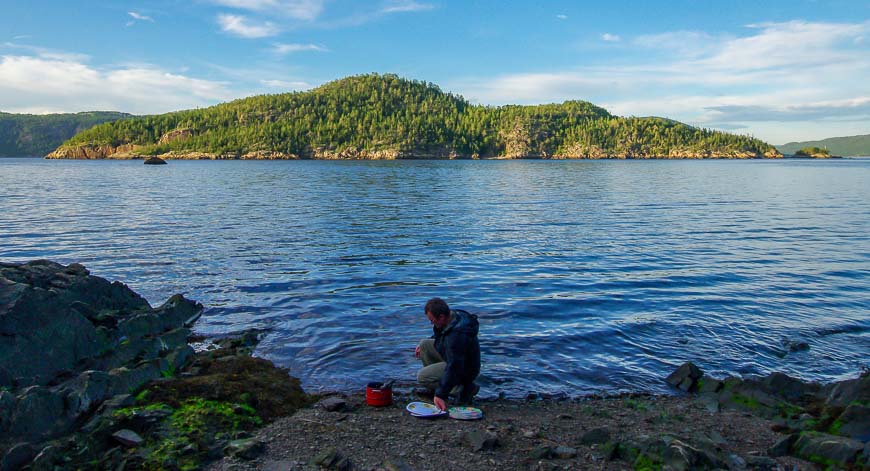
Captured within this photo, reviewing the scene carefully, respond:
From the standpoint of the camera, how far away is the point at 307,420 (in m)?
8.74

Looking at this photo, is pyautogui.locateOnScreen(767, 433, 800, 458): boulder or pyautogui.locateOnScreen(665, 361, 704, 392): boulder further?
pyautogui.locateOnScreen(665, 361, 704, 392): boulder

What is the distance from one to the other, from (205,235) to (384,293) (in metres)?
15.4

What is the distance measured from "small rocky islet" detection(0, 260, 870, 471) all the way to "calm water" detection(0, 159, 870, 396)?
1398 millimetres

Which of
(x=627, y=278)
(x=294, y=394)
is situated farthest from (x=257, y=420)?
(x=627, y=278)

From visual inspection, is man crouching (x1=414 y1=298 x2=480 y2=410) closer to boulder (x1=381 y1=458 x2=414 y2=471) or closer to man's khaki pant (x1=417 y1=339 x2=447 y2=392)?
man's khaki pant (x1=417 y1=339 x2=447 y2=392)

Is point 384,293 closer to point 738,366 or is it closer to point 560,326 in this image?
point 560,326

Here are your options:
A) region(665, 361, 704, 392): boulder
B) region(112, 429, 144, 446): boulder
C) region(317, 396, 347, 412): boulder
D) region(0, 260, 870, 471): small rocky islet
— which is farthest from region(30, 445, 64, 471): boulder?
region(665, 361, 704, 392): boulder

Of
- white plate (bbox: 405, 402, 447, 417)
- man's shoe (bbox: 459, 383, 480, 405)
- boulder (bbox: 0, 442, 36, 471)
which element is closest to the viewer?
boulder (bbox: 0, 442, 36, 471)

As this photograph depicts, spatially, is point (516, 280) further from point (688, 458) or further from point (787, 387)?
point (688, 458)

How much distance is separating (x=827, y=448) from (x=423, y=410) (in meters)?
5.61

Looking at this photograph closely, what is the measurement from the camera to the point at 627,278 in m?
20.1

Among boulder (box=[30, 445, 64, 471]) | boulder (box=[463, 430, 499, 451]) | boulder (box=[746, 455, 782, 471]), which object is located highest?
boulder (box=[30, 445, 64, 471])

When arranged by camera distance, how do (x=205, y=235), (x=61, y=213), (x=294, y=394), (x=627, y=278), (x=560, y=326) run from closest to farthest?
(x=294, y=394)
(x=560, y=326)
(x=627, y=278)
(x=205, y=235)
(x=61, y=213)

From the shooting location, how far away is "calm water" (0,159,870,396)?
1267 centimetres
